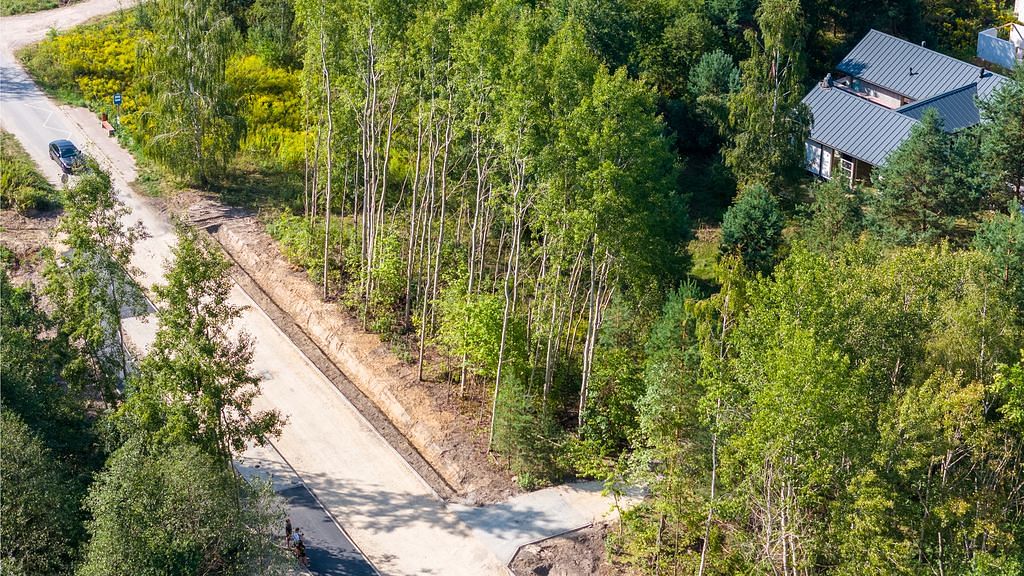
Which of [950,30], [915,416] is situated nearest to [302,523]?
[915,416]

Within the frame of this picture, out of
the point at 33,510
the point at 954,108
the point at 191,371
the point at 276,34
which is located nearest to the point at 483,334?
the point at 191,371

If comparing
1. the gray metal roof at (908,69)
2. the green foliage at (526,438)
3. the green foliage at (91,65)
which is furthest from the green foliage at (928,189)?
the green foliage at (91,65)

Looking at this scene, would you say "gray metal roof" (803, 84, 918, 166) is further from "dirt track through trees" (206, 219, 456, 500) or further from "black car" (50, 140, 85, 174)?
"black car" (50, 140, 85, 174)

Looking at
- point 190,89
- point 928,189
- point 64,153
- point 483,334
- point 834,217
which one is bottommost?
point 64,153

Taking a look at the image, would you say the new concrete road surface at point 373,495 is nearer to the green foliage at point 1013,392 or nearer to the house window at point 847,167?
the green foliage at point 1013,392

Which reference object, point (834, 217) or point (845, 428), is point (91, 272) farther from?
point (834, 217)

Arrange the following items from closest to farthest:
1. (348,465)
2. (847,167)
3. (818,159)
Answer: (348,465), (847,167), (818,159)

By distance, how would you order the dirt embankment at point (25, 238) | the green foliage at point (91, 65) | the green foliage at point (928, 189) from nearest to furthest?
1. the green foliage at point (928, 189)
2. the dirt embankment at point (25, 238)
3. the green foliage at point (91, 65)

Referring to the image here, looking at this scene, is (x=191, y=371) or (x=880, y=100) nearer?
(x=191, y=371)
